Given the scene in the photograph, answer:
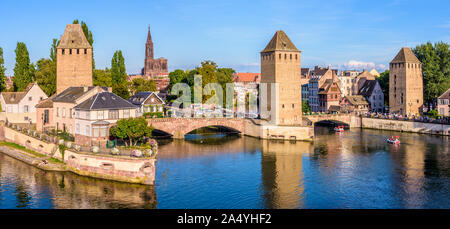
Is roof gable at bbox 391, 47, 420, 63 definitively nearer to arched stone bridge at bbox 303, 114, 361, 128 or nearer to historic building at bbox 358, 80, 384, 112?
historic building at bbox 358, 80, 384, 112

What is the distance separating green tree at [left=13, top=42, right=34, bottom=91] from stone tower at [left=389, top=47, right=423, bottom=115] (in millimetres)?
69615


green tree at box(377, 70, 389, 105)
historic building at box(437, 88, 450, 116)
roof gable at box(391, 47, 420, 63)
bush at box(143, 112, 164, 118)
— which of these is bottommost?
bush at box(143, 112, 164, 118)

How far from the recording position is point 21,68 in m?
78.8

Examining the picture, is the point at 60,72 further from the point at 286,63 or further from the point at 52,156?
the point at 286,63

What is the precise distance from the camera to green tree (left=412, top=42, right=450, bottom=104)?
88.7 m

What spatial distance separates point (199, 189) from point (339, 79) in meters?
81.2

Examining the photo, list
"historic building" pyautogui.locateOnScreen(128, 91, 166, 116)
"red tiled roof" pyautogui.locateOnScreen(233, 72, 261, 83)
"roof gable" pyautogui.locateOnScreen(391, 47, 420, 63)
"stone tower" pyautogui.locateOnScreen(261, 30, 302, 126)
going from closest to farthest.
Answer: "stone tower" pyautogui.locateOnScreen(261, 30, 302, 126) < "historic building" pyautogui.locateOnScreen(128, 91, 166, 116) < "roof gable" pyautogui.locateOnScreen(391, 47, 420, 63) < "red tiled roof" pyautogui.locateOnScreen(233, 72, 261, 83)

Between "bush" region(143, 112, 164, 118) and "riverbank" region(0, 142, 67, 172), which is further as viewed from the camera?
"bush" region(143, 112, 164, 118)

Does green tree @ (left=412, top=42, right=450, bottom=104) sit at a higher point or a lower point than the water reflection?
higher

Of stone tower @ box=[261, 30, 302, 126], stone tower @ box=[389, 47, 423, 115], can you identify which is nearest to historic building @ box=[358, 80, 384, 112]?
stone tower @ box=[389, 47, 423, 115]

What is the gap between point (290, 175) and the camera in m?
44.3

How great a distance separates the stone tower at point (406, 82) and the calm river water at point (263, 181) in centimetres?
2985

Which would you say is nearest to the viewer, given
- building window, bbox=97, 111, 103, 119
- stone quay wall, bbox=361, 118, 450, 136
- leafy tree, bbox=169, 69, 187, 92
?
building window, bbox=97, 111, 103, 119
